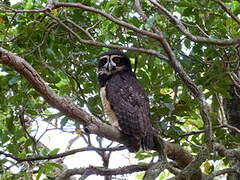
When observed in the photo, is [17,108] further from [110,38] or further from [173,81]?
[173,81]

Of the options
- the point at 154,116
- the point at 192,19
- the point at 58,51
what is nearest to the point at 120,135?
the point at 154,116

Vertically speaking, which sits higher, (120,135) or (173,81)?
(173,81)

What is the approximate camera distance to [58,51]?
4.12m

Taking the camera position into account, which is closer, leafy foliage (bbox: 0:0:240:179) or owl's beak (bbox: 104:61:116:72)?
leafy foliage (bbox: 0:0:240:179)

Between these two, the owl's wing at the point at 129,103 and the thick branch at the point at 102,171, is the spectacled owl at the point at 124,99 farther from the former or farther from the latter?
the thick branch at the point at 102,171

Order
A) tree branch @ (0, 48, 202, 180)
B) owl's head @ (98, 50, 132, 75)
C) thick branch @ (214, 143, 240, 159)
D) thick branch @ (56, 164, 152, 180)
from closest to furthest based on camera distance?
tree branch @ (0, 48, 202, 180), thick branch @ (56, 164, 152, 180), thick branch @ (214, 143, 240, 159), owl's head @ (98, 50, 132, 75)

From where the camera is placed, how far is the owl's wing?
398cm

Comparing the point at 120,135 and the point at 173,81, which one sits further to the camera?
the point at 173,81

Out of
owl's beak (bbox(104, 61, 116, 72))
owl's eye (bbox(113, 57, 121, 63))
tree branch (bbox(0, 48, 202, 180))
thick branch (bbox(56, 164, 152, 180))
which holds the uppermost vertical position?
owl's eye (bbox(113, 57, 121, 63))

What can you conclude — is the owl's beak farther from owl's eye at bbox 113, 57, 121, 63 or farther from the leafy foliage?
Answer: the leafy foliage

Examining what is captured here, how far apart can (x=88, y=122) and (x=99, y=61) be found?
5.20 feet

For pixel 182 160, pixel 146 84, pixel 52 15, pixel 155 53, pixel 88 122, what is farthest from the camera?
pixel 146 84

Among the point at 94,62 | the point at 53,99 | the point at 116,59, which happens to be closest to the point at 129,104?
the point at 94,62

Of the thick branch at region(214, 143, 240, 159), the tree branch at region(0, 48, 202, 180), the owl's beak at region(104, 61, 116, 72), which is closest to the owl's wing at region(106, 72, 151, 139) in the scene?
the owl's beak at region(104, 61, 116, 72)
